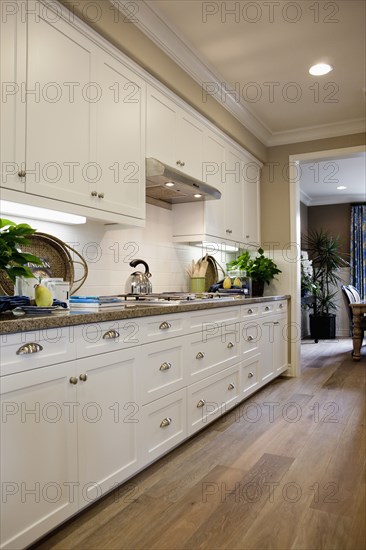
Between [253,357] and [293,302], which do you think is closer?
[253,357]

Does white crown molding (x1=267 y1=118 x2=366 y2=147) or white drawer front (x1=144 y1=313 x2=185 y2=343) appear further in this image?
white crown molding (x1=267 y1=118 x2=366 y2=147)

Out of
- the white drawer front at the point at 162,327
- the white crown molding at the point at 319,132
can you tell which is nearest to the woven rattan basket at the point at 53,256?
the white drawer front at the point at 162,327

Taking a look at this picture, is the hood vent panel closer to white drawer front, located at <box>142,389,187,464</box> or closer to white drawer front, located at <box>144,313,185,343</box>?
white drawer front, located at <box>144,313,185,343</box>

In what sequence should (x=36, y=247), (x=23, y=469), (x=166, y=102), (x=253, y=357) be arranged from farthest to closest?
1. (x=253, y=357)
2. (x=166, y=102)
3. (x=36, y=247)
4. (x=23, y=469)

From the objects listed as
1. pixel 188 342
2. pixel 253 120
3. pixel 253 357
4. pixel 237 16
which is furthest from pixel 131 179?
pixel 253 120

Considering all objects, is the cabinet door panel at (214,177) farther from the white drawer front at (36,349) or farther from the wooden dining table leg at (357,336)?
the wooden dining table leg at (357,336)

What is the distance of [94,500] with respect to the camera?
1815 millimetres

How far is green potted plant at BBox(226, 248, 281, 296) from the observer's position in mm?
4320

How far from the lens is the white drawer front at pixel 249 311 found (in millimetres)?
3383

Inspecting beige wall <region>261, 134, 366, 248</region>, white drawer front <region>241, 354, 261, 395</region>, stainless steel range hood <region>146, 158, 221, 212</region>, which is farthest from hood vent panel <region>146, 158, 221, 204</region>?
beige wall <region>261, 134, 366, 248</region>

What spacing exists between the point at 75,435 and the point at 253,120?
3.45m

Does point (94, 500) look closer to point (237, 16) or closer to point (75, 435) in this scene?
point (75, 435)

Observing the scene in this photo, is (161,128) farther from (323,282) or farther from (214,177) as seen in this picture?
(323,282)

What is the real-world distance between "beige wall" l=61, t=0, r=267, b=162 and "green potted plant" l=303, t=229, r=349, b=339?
13.9ft
